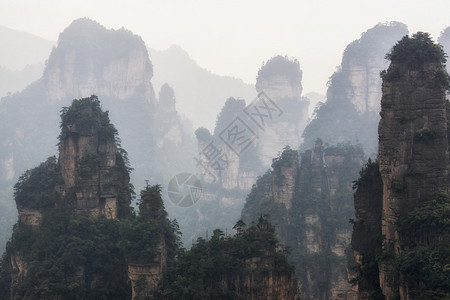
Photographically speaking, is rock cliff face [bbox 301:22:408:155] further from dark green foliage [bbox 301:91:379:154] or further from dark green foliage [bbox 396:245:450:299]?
dark green foliage [bbox 396:245:450:299]

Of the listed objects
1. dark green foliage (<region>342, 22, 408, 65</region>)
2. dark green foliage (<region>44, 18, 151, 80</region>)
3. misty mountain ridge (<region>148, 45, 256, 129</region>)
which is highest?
misty mountain ridge (<region>148, 45, 256, 129</region>)

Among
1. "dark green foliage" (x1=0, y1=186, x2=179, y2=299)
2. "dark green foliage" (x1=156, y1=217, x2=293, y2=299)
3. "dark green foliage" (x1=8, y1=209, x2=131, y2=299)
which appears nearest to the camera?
"dark green foliage" (x1=156, y1=217, x2=293, y2=299)

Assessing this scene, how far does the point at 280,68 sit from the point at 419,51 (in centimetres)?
6663

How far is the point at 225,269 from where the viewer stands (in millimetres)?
22297

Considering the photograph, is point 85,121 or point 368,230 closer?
point 368,230

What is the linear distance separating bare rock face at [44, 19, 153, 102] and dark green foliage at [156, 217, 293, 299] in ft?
238

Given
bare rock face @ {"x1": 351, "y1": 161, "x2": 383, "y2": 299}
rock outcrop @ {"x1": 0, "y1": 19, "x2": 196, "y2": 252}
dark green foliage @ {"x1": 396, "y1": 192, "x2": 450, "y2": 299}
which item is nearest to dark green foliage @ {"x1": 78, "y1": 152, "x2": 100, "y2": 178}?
bare rock face @ {"x1": 351, "y1": 161, "x2": 383, "y2": 299}

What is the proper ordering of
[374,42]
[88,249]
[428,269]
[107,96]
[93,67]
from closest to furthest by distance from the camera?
[428,269], [88,249], [374,42], [93,67], [107,96]

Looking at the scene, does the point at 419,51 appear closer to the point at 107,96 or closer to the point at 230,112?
the point at 230,112

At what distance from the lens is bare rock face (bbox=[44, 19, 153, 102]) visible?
89.4m

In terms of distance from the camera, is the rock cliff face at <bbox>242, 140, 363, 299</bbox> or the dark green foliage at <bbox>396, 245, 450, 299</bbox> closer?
the dark green foliage at <bbox>396, 245, 450, 299</bbox>

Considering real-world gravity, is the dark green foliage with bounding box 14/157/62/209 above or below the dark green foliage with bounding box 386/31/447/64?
below

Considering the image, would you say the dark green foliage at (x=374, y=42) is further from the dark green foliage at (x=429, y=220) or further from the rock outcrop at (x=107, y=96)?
the dark green foliage at (x=429, y=220)

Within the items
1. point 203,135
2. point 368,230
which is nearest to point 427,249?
point 368,230
